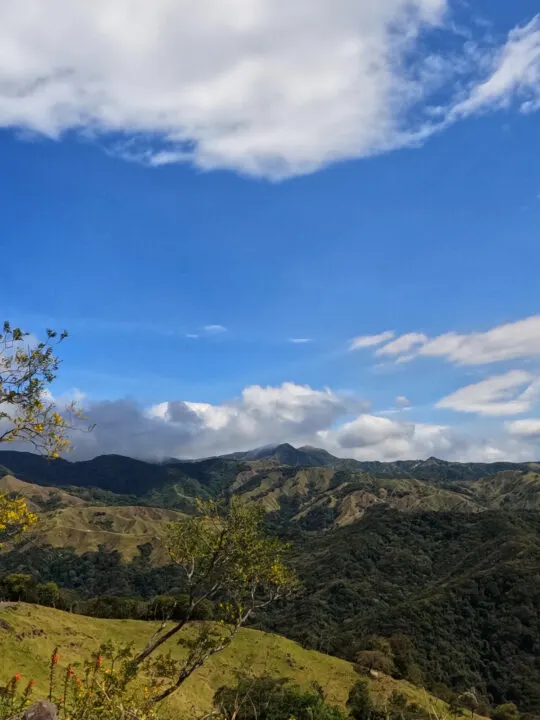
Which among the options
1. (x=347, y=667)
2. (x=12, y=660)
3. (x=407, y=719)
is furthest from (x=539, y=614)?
(x=12, y=660)

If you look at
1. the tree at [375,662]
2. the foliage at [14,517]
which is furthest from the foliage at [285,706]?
the foliage at [14,517]

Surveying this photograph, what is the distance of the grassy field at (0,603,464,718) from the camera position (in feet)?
181

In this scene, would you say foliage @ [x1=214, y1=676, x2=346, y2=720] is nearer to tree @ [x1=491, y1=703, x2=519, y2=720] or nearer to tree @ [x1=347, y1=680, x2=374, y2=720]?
tree @ [x1=347, y1=680, x2=374, y2=720]

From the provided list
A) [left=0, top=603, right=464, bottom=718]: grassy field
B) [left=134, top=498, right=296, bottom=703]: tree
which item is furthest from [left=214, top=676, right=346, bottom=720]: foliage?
[left=134, top=498, right=296, bottom=703]: tree

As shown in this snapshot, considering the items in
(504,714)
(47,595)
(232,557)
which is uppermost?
(232,557)

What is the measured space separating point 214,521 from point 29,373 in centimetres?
924

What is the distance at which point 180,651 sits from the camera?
74562 millimetres

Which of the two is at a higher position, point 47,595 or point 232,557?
point 232,557

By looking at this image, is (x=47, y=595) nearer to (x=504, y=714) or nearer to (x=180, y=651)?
(x=180, y=651)

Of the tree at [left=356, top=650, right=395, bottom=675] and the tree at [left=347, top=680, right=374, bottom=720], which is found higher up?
the tree at [left=347, top=680, right=374, bottom=720]

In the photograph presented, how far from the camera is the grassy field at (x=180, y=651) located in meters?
55.2

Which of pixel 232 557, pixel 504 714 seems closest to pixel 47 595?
pixel 504 714

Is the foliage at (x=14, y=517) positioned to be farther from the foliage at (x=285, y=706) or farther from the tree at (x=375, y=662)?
the tree at (x=375, y=662)

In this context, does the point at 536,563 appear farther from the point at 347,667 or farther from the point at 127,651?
the point at 127,651
